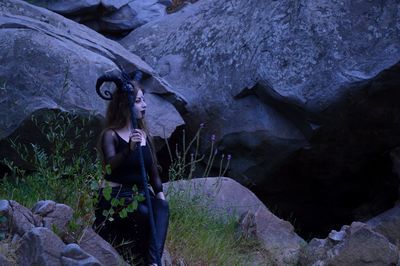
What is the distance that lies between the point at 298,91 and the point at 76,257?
3.92m

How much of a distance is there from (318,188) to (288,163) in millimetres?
698

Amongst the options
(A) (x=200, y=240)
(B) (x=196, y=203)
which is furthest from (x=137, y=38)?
(A) (x=200, y=240)

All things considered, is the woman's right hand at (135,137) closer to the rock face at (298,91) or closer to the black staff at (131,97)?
the black staff at (131,97)

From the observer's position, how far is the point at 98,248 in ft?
17.1

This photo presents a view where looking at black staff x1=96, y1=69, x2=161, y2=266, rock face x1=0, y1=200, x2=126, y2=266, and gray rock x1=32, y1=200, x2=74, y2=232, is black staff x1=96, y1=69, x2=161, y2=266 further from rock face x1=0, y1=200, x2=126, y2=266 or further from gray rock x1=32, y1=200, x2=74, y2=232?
gray rock x1=32, y1=200, x2=74, y2=232

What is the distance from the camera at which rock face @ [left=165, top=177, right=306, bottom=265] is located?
7312 millimetres

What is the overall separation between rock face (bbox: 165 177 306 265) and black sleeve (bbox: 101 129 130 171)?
1.49 meters

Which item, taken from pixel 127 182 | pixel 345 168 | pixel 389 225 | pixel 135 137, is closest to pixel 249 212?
pixel 389 225

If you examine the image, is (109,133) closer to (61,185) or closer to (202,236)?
(61,185)

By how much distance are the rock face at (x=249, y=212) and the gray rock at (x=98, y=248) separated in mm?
1879

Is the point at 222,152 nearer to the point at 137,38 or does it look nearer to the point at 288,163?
the point at 288,163

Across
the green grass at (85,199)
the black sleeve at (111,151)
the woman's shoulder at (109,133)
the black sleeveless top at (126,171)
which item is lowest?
the green grass at (85,199)

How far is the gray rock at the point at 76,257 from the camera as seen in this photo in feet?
15.5

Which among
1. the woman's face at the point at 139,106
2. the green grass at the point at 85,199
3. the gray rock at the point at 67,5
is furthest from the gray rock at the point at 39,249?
the gray rock at the point at 67,5
